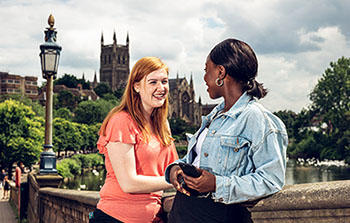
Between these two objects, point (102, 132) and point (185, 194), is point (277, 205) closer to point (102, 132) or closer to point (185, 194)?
point (185, 194)

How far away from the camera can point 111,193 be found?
2.89m

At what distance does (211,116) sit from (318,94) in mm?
72493

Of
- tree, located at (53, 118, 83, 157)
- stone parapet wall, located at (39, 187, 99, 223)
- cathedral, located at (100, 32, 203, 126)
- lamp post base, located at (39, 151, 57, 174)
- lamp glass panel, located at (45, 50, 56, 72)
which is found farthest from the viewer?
cathedral, located at (100, 32, 203, 126)

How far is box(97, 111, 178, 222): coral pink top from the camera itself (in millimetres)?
2832

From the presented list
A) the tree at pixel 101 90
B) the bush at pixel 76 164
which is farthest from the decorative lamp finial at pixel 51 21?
the tree at pixel 101 90

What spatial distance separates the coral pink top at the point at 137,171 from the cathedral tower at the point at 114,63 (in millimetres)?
146902

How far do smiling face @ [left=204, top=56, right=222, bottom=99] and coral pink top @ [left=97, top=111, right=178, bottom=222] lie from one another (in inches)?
28.4

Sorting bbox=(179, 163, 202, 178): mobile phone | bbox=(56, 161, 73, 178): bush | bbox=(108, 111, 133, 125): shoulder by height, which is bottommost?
bbox=(56, 161, 73, 178): bush

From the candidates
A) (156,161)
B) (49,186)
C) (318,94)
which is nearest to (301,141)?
(318,94)

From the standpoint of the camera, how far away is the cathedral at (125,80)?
137 meters

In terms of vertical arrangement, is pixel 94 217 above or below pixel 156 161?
below

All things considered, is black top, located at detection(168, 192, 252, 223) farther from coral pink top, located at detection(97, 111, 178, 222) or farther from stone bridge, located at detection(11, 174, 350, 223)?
coral pink top, located at detection(97, 111, 178, 222)

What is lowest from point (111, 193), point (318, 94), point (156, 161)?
point (111, 193)

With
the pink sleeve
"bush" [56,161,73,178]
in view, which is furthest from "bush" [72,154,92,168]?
the pink sleeve
